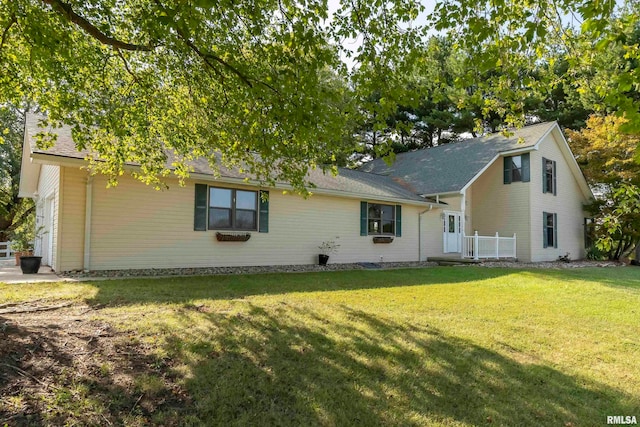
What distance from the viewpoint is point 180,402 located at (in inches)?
108

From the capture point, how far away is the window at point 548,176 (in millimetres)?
16484

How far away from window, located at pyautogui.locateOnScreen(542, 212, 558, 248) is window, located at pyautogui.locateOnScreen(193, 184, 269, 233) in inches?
500

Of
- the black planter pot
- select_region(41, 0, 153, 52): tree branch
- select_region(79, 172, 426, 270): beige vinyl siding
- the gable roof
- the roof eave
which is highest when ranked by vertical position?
select_region(41, 0, 153, 52): tree branch

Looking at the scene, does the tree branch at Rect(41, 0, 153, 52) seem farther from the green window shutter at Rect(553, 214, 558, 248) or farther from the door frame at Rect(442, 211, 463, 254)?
the green window shutter at Rect(553, 214, 558, 248)

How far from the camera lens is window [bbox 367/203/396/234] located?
13.9 metres

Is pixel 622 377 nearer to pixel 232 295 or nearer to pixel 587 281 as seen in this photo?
pixel 232 295

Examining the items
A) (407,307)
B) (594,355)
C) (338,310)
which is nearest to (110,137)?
(338,310)

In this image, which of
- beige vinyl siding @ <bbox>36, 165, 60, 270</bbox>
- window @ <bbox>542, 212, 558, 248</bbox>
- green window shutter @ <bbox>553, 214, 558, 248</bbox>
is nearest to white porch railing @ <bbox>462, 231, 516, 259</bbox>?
window @ <bbox>542, 212, 558, 248</bbox>

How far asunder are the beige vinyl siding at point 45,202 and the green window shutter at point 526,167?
54.9 feet

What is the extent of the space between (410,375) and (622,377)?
2.11 metres

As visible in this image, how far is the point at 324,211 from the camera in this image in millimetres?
12586

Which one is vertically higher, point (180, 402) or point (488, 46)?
point (488, 46)

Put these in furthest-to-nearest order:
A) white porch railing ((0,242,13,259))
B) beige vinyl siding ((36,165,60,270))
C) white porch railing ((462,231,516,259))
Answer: white porch railing ((462,231,516,259))
white porch railing ((0,242,13,259))
beige vinyl siding ((36,165,60,270))

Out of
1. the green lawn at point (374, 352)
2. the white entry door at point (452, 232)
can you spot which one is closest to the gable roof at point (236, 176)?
the white entry door at point (452, 232)
